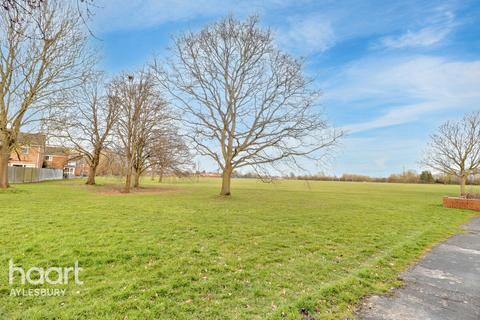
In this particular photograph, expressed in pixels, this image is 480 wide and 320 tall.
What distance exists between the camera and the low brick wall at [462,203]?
17.3m

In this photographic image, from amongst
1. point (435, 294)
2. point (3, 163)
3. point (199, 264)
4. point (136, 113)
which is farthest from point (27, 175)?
point (435, 294)

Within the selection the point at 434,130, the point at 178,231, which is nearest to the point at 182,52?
the point at 178,231

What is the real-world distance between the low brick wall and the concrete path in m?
15.5

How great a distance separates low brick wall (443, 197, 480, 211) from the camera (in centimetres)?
1728

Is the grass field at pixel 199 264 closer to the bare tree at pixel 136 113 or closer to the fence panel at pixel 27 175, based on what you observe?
the bare tree at pixel 136 113

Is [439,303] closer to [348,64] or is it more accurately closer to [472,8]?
[472,8]

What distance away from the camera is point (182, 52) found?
17500 millimetres

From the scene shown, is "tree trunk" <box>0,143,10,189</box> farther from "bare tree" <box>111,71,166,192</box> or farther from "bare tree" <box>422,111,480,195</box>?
"bare tree" <box>422,111,480,195</box>

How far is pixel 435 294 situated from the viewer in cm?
384

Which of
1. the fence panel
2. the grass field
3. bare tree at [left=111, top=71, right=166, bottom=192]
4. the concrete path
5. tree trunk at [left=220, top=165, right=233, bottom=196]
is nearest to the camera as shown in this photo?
the grass field

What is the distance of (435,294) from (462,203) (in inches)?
765

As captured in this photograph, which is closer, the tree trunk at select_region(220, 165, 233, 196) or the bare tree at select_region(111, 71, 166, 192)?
the tree trunk at select_region(220, 165, 233, 196)

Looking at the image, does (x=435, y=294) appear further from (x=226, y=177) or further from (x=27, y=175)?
(x=27, y=175)

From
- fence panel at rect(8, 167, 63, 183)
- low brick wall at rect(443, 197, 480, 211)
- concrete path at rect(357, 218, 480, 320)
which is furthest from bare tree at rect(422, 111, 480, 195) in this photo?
fence panel at rect(8, 167, 63, 183)
